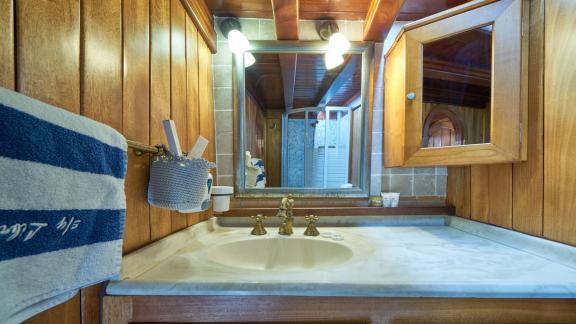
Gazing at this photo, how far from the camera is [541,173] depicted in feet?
2.22

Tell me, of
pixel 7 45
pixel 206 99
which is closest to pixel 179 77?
pixel 206 99

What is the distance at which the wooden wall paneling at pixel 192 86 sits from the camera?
2.79 feet

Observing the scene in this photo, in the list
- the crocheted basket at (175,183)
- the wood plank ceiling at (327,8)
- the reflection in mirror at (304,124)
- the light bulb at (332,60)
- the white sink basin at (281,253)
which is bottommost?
the white sink basin at (281,253)

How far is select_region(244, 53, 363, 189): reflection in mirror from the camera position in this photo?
1.12m

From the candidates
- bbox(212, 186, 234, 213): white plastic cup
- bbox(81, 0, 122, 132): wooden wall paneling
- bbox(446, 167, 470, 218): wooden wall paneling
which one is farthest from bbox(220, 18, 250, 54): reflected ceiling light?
bbox(446, 167, 470, 218): wooden wall paneling

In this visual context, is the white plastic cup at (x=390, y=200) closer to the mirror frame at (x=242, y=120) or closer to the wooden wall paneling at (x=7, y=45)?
the mirror frame at (x=242, y=120)

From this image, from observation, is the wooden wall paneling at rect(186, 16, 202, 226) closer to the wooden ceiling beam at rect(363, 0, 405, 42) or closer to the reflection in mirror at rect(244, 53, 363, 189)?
the reflection in mirror at rect(244, 53, 363, 189)

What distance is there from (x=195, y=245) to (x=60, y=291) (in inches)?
19.0

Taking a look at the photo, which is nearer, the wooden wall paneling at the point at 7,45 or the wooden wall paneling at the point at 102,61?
the wooden wall paneling at the point at 7,45

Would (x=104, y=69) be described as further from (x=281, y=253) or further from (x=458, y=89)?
(x=458, y=89)

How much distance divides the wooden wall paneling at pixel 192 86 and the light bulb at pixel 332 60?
59cm

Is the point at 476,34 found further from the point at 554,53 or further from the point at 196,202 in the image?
the point at 196,202

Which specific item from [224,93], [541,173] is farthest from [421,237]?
[224,93]

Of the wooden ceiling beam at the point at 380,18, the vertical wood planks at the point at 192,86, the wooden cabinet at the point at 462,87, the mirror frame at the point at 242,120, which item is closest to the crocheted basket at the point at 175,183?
the vertical wood planks at the point at 192,86
